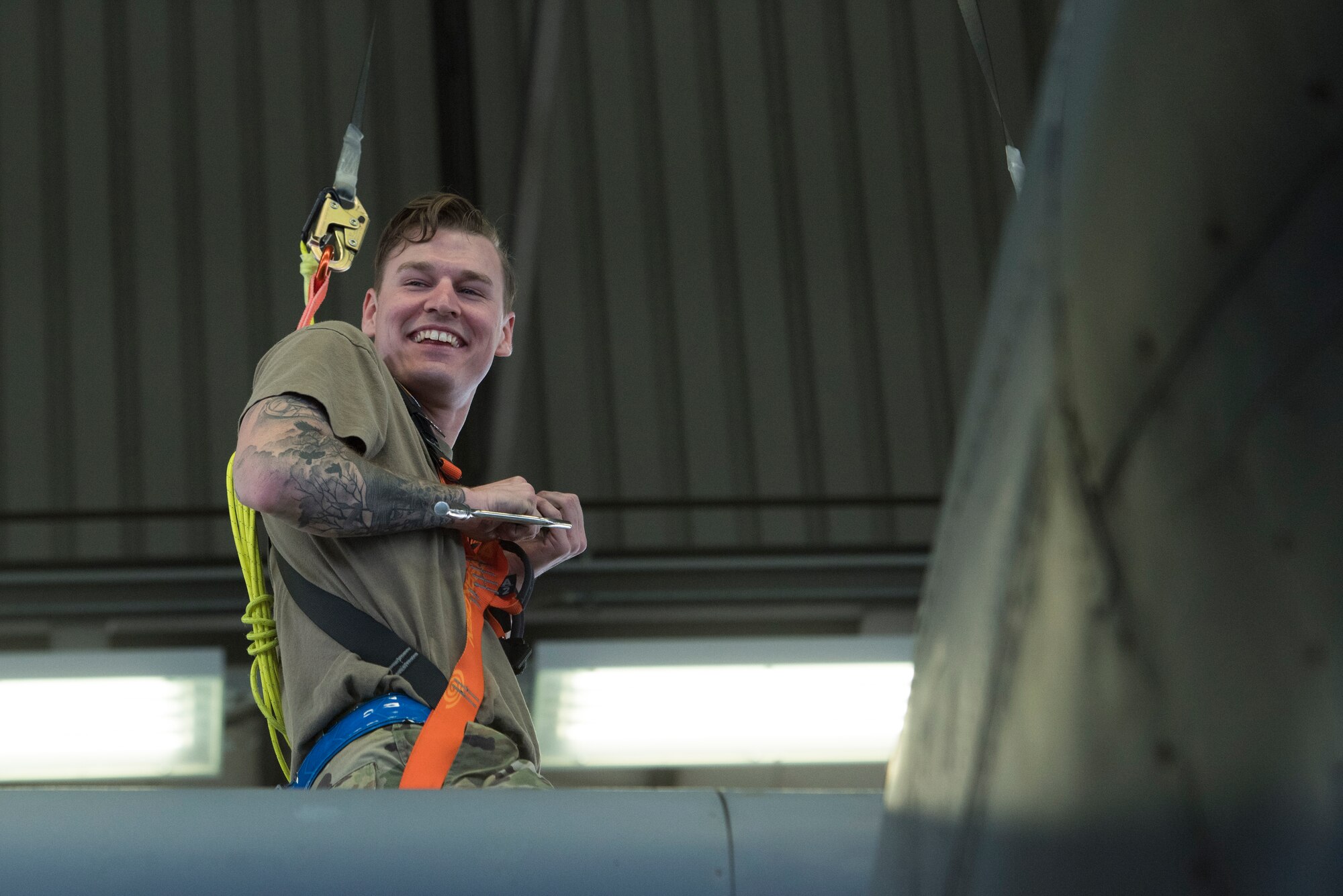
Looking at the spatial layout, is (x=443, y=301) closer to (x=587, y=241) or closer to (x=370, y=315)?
(x=370, y=315)

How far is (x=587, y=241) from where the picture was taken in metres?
6.18

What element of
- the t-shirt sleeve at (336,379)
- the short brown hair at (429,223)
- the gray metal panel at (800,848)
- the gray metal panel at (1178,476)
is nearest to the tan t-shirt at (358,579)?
the t-shirt sleeve at (336,379)

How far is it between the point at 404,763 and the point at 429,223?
923 millimetres

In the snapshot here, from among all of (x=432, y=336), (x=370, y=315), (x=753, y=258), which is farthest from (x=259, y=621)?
(x=753, y=258)

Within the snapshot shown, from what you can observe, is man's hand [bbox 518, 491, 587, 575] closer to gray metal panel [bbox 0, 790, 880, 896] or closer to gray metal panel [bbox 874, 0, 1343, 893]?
gray metal panel [bbox 0, 790, 880, 896]

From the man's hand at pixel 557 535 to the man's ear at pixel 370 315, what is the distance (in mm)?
481

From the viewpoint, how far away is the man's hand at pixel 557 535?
182 cm

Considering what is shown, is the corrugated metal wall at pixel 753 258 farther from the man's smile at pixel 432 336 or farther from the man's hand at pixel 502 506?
the man's hand at pixel 502 506

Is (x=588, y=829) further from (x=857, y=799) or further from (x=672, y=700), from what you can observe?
(x=672, y=700)

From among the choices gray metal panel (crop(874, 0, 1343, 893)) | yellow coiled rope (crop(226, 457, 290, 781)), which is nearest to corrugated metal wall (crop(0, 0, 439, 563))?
yellow coiled rope (crop(226, 457, 290, 781))

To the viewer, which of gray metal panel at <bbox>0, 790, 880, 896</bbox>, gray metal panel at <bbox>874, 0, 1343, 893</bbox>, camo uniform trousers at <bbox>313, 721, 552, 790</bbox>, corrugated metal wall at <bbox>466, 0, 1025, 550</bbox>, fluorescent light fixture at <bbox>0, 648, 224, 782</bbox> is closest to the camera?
gray metal panel at <bbox>874, 0, 1343, 893</bbox>

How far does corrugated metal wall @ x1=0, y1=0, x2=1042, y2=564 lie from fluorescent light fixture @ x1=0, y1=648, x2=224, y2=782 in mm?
634

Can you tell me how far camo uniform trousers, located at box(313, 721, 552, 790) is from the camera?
1443 mm

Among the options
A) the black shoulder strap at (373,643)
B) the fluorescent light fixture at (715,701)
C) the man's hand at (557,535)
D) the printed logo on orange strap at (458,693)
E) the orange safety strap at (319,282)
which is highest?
the orange safety strap at (319,282)
